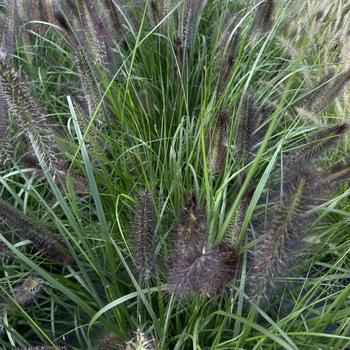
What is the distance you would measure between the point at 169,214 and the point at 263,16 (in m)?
0.94

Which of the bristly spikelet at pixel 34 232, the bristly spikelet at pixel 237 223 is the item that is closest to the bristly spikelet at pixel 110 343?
the bristly spikelet at pixel 34 232

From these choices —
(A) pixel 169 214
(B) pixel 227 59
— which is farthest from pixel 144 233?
(B) pixel 227 59

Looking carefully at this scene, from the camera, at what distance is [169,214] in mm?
1896

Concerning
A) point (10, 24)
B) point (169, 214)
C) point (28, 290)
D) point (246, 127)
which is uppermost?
point (10, 24)

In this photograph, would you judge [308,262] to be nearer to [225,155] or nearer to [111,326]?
[225,155]

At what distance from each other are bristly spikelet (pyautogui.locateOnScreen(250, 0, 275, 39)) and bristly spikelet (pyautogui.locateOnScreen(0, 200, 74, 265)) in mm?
1279

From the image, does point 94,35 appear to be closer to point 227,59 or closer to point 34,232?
point 227,59

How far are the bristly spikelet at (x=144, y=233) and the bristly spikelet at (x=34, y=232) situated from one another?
0.96 feet

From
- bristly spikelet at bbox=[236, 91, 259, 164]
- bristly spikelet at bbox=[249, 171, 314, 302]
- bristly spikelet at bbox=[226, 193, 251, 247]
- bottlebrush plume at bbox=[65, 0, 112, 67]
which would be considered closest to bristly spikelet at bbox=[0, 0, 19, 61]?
bottlebrush plume at bbox=[65, 0, 112, 67]

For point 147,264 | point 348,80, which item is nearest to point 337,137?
point 348,80

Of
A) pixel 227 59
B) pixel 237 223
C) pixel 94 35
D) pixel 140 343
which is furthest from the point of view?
pixel 227 59

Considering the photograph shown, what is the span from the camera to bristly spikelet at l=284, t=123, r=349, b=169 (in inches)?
59.6

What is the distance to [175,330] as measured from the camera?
1.61m

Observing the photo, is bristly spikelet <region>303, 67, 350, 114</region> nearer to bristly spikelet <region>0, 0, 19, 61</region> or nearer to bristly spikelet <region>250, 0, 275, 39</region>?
bristly spikelet <region>250, 0, 275, 39</region>
